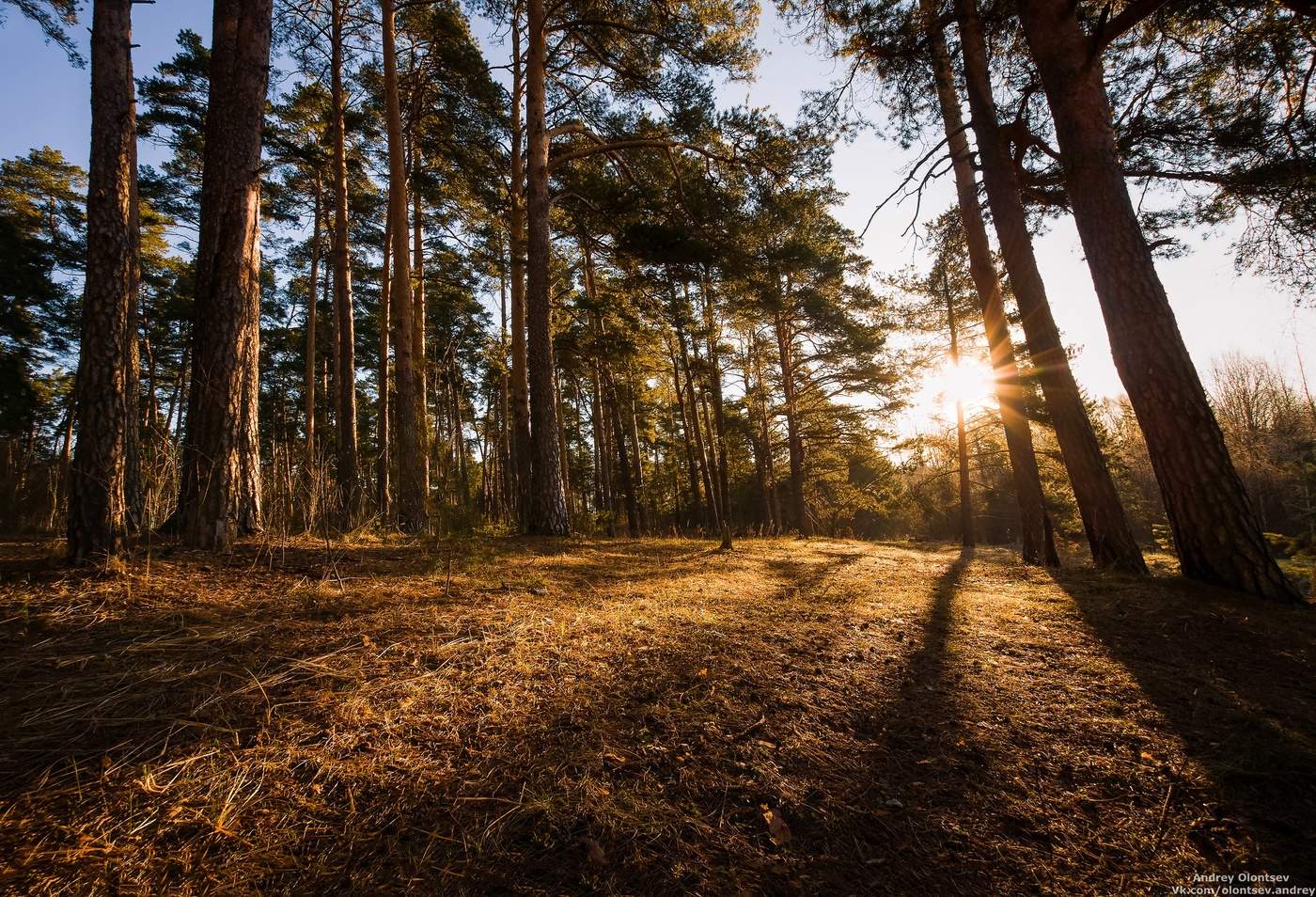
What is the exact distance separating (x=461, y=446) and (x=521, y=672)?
2093 centimetres

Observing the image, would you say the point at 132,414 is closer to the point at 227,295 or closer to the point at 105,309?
the point at 105,309

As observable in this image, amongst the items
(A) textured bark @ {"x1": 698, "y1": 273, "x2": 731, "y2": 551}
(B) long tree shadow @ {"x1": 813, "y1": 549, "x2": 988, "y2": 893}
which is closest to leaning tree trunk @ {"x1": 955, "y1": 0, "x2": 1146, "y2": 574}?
(B) long tree shadow @ {"x1": 813, "y1": 549, "x2": 988, "y2": 893}

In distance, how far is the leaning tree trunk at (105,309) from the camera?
2.94 metres

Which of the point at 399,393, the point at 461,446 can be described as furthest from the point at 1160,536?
the point at 461,446

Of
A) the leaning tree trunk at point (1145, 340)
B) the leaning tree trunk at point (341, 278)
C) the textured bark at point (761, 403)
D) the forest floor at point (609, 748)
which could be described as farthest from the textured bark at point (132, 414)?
the textured bark at point (761, 403)

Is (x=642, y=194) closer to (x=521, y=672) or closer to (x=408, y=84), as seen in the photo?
(x=408, y=84)

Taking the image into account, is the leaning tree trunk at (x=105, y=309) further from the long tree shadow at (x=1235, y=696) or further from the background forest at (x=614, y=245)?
the long tree shadow at (x=1235, y=696)

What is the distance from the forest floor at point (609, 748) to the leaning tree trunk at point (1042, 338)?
222 centimetres

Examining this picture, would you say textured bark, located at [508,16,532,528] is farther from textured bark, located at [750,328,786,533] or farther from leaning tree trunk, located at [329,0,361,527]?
textured bark, located at [750,328,786,533]

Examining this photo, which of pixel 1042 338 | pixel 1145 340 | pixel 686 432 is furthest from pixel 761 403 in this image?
pixel 1145 340

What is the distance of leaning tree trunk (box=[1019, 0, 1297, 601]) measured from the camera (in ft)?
11.8

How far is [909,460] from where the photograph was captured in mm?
15633

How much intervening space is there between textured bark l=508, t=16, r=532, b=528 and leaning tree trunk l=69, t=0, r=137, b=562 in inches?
193

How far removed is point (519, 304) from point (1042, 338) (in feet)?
27.9
